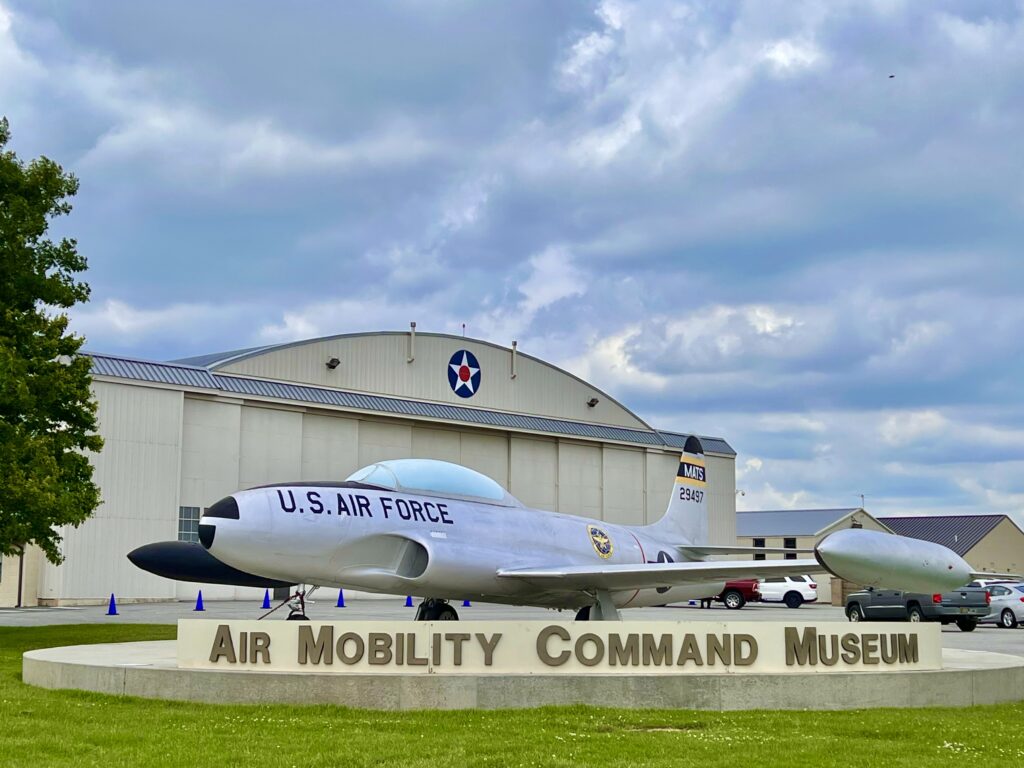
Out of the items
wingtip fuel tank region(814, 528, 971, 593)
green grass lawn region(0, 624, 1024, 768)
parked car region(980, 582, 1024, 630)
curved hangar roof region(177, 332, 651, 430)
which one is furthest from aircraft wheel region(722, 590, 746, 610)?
green grass lawn region(0, 624, 1024, 768)

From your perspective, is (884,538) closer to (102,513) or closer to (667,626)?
(667,626)

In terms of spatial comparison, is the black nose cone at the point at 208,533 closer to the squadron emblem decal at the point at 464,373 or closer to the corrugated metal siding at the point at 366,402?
the corrugated metal siding at the point at 366,402

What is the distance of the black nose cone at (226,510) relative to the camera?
15.1 meters

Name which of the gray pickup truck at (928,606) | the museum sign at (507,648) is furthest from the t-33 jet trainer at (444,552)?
the gray pickup truck at (928,606)

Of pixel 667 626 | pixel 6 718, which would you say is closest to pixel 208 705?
pixel 6 718

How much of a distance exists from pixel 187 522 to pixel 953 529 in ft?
200

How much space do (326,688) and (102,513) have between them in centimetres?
2971

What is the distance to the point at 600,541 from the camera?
20609mm

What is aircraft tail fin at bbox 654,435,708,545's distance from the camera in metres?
25.4

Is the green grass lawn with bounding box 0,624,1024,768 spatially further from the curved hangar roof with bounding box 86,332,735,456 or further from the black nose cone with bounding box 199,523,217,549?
the curved hangar roof with bounding box 86,332,735,456

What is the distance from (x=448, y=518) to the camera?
17.3 meters

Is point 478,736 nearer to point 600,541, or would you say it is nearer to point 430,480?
point 430,480

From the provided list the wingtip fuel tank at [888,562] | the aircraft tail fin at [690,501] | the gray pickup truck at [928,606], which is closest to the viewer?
the wingtip fuel tank at [888,562]

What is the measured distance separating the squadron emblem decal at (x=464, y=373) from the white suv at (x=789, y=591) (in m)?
16.5
